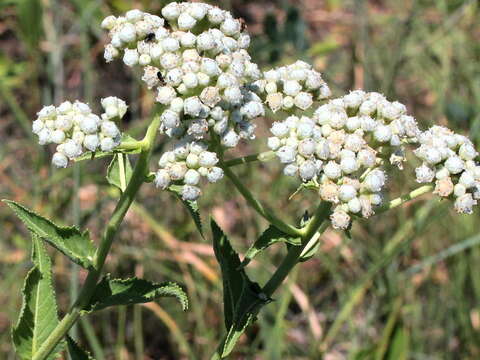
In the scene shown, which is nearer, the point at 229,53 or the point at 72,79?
the point at 229,53

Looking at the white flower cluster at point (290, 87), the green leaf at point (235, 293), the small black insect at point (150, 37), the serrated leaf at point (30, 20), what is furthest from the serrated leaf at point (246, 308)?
A: the serrated leaf at point (30, 20)

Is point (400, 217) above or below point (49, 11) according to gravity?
below

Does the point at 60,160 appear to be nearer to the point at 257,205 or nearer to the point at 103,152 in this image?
the point at 103,152

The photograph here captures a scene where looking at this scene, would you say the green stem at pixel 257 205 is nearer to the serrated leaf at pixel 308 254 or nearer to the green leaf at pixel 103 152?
the serrated leaf at pixel 308 254

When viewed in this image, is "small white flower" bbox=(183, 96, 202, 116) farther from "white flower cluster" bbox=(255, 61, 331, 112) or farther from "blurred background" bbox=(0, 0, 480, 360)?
"blurred background" bbox=(0, 0, 480, 360)

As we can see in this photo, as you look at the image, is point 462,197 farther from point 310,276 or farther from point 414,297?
point 310,276

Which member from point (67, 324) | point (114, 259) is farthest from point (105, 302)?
point (114, 259)

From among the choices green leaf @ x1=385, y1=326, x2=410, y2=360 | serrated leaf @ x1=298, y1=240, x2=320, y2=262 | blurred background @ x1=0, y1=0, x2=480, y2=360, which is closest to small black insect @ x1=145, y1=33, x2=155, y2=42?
serrated leaf @ x1=298, y1=240, x2=320, y2=262

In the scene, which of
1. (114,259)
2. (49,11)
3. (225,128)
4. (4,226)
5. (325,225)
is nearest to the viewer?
(225,128)
